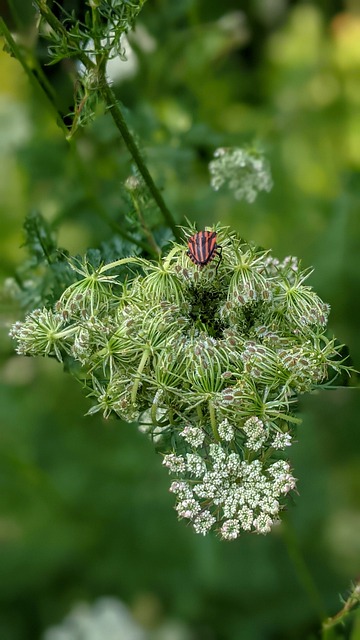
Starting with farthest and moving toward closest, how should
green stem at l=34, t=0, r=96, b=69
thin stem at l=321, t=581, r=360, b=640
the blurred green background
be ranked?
the blurred green background < thin stem at l=321, t=581, r=360, b=640 < green stem at l=34, t=0, r=96, b=69

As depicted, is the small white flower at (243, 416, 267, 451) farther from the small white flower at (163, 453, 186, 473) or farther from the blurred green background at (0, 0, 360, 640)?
the blurred green background at (0, 0, 360, 640)

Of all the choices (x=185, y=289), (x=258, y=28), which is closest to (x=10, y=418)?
(x=185, y=289)

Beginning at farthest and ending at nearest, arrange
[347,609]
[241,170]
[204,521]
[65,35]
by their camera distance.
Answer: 1. [241,170]
2. [347,609]
3. [65,35]
4. [204,521]

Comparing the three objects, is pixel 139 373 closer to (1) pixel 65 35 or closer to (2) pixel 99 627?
(1) pixel 65 35

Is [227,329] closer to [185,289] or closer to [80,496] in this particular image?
[185,289]

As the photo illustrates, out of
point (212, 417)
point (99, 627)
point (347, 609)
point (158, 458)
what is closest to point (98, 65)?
point (212, 417)

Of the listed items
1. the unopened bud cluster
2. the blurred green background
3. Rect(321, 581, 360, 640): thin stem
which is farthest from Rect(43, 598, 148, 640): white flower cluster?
the unopened bud cluster

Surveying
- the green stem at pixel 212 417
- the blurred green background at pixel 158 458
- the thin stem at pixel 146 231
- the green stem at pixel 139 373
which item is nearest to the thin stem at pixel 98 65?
the thin stem at pixel 146 231
